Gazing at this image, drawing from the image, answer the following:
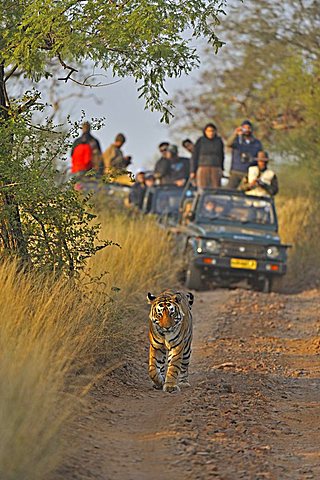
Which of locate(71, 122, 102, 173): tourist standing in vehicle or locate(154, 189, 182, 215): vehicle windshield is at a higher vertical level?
locate(71, 122, 102, 173): tourist standing in vehicle

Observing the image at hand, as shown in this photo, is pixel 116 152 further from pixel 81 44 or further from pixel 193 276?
pixel 81 44

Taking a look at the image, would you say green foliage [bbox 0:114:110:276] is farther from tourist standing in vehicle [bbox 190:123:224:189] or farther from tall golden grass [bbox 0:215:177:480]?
tourist standing in vehicle [bbox 190:123:224:189]

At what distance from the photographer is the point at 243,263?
1786 centimetres

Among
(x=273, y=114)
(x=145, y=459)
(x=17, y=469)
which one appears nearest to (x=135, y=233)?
(x=145, y=459)

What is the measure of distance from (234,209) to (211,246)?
4.06 feet

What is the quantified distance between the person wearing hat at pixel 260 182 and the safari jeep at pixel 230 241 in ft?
0.97

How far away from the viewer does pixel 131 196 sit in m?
21.8

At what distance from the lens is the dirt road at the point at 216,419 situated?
6684 millimetres

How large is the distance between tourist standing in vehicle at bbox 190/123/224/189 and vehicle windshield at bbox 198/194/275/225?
166 centimetres

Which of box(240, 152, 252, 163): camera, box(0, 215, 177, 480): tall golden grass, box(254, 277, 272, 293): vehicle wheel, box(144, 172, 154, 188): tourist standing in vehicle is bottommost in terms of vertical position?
box(254, 277, 272, 293): vehicle wheel

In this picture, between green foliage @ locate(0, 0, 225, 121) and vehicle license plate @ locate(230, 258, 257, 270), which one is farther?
vehicle license plate @ locate(230, 258, 257, 270)

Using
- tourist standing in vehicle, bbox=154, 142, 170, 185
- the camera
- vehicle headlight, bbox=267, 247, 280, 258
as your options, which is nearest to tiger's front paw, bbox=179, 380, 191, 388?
vehicle headlight, bbox=267, 247, 280, 258

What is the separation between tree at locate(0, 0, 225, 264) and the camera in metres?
9.35

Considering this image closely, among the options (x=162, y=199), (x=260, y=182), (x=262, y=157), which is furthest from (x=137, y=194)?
(x=260, y=182)
